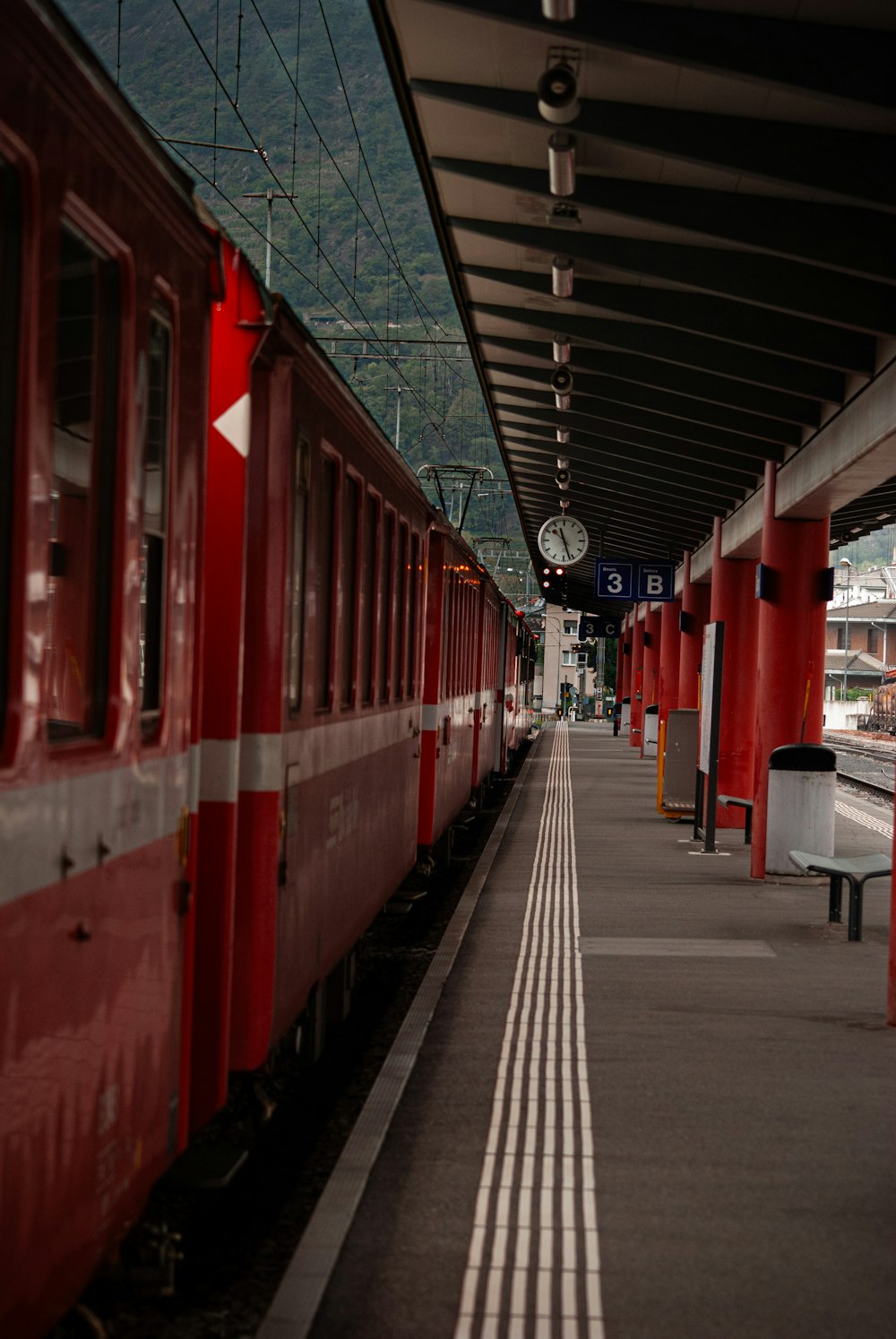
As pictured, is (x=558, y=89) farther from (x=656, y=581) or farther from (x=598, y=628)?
(x=598, y=628)

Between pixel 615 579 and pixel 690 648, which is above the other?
pixel 615 579

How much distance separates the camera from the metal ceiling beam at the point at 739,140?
7.53 metres

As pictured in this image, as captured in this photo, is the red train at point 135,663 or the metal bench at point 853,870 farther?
the metal bench at point 853,870

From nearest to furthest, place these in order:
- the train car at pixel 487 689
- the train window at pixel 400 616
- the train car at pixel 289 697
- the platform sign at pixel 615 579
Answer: the train car at pixel 289 697 → the train window at pixel 400 616 → the train car at pixel 487 689 → the platform sign at pixel 615 579

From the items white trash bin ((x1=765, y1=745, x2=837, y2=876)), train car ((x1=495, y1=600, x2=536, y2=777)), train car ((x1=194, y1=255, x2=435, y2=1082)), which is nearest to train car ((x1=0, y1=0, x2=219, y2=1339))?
train car ((x1=194, y1=255, x2=435, y2=1082))

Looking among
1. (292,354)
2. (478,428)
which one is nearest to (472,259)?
(292,354)

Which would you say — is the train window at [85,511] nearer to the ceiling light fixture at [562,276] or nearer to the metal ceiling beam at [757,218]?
the metal ceiling beam at [757,218]

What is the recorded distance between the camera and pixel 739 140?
25.9 feet

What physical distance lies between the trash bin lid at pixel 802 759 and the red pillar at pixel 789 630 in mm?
266

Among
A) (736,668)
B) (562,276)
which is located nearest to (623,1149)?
(562,276)

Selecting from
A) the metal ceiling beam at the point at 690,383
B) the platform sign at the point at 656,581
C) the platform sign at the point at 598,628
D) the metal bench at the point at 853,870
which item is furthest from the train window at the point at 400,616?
the platform sign at the point at 598,628

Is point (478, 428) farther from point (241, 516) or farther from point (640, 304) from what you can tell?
point (241, 516)

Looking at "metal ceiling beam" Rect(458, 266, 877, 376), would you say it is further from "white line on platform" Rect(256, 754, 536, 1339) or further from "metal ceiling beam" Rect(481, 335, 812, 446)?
"white line on platform" Rect(256, 754, 536, 1339)

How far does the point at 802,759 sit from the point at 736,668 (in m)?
5.37
